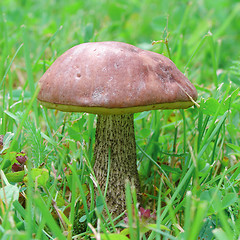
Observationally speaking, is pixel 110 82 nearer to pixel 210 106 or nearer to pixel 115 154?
pixel 115 154

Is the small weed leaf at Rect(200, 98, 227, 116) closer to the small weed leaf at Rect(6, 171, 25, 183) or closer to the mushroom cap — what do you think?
Result: the mushroom cap

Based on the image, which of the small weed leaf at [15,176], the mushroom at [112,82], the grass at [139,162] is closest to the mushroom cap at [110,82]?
the mushroom at [112,82]

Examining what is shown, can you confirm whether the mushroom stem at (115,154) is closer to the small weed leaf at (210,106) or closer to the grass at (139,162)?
the grass at (139,162)

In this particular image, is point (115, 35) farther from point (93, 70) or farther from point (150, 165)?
point (93, 70)

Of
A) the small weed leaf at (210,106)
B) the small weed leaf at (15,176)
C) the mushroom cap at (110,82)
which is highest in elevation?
the mushroom cap at (110,82)

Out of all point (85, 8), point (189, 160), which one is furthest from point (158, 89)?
point (85, 8)

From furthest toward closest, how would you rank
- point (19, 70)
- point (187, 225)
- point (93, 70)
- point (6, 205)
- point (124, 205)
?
point (19, 70), point (124, 205), point (93, 70), point (6, 205), point (187, 225)
